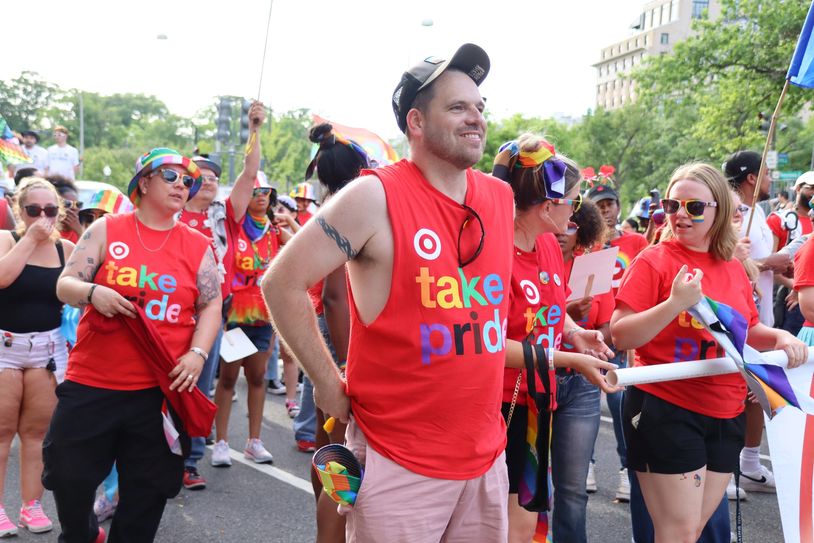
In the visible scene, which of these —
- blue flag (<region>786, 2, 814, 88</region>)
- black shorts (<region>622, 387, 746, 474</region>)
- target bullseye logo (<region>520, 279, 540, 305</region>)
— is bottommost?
black shorts (<region>622, 387, 746, 474</region>)

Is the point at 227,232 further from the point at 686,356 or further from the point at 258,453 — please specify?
the point at 686,356

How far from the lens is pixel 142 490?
3545mm

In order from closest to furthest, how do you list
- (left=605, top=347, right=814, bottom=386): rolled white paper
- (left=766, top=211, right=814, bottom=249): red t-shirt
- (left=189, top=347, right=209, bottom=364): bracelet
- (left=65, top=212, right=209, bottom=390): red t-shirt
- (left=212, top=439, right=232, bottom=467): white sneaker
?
(left=605, top=347, right=814, bottom=386): rolled white paper
(left=65, top=212, right=209, bottom=390): red t-shirt
(left=189, top=347, right=209, bottom=364): bracelet
(left=212, top=439, right=232, bottom=467): white sneaker
(left=766, top=211, right=814, bottom=249): red t-shirt

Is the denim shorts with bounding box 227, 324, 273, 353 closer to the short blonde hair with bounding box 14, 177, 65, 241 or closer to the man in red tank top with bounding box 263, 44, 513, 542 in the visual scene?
the short blonde hair with bounding box 14, 177, 65, 241

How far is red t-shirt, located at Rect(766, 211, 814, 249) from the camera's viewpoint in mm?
6770

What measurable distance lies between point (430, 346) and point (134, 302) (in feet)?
6.14

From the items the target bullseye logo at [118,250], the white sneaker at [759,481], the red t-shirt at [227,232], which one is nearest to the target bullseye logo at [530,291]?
the target bullseye logo at [118,250]

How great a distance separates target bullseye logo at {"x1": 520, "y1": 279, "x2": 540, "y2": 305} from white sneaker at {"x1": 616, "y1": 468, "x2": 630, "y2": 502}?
2.75m

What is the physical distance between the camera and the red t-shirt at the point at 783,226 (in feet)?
22.2

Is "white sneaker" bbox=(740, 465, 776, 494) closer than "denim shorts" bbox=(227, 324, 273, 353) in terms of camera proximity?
Yes

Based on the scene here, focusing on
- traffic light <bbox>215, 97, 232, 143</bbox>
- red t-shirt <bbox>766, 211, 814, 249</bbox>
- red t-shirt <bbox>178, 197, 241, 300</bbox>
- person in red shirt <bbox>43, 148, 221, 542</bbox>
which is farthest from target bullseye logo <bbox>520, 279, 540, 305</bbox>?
traffic light <bbox>215, 97, 232, 143</bbox>

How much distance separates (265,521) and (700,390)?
2.88 m

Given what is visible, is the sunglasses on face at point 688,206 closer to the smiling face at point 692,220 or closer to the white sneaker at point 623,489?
the smiling face at point 692,220

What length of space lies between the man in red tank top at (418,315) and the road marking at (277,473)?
126 inches
